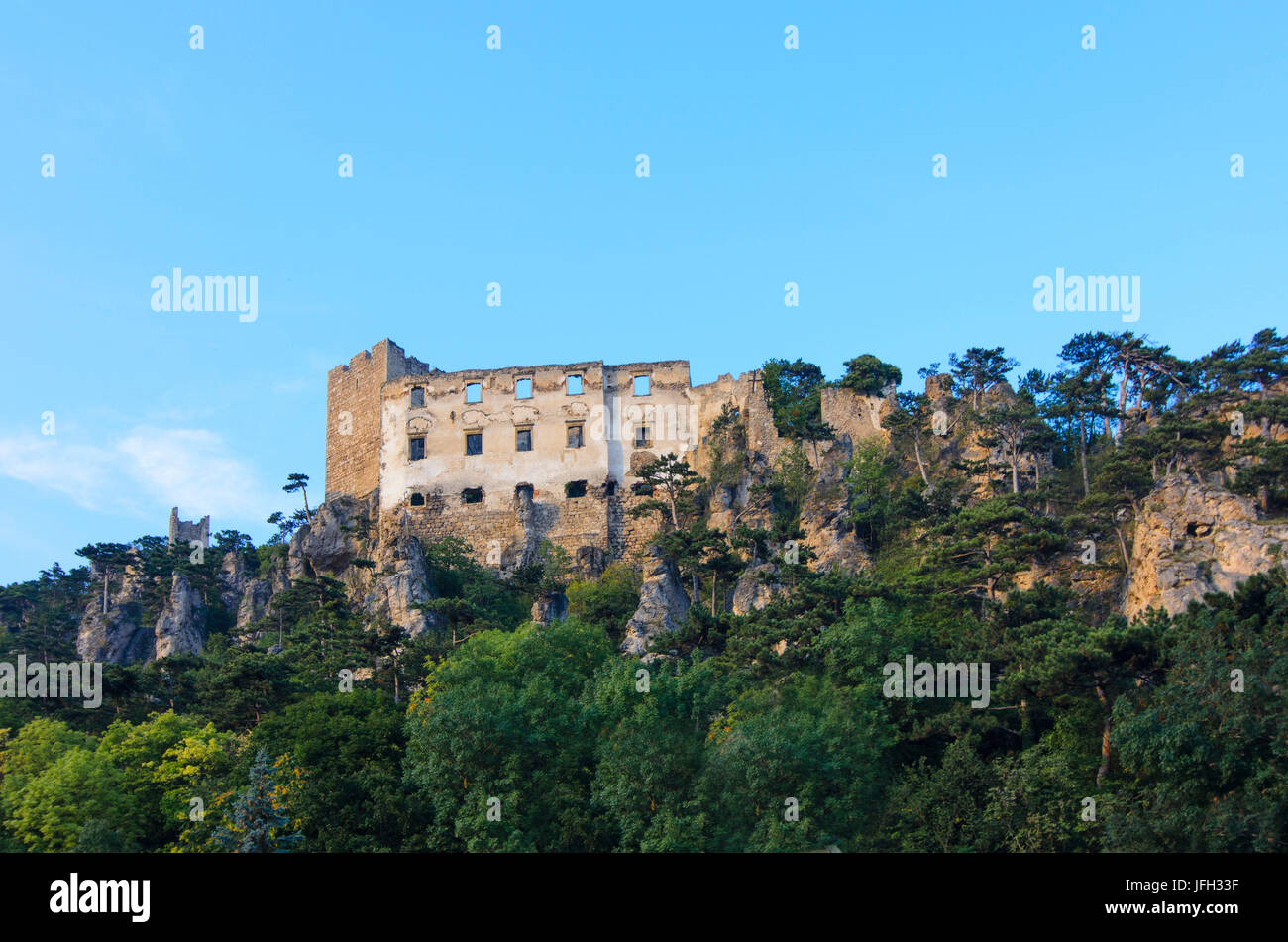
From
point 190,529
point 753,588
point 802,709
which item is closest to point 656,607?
point 753,588

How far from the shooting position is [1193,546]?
37.6 m

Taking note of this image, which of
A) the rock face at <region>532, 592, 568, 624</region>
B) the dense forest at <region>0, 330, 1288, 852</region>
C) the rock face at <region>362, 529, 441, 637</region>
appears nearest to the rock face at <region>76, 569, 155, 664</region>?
the rock face at <region>362, 529, 441, 637</region>

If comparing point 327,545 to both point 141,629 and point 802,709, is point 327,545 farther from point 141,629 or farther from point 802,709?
point 802,709

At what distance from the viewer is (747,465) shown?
177 ft

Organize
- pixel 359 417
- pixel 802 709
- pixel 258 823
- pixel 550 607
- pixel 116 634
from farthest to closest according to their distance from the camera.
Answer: pixel 359 417 → pixel 116 634 → pixel 550 607 → pixel 802 709 → pixel 258 823

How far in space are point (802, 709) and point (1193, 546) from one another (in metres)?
11.8

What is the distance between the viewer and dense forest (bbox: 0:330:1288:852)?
99.0 ft

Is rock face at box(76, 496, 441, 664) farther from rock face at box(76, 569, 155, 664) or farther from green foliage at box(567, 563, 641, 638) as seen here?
green foliage at box(567, 563, 641, 638)

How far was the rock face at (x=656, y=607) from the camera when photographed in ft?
144

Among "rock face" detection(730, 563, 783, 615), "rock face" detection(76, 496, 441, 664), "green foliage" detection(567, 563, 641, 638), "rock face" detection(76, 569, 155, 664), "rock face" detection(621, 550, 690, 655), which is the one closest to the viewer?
"rock face" detection(730, 563, 783, 615)

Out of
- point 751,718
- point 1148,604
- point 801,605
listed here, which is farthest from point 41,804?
point 1148,604

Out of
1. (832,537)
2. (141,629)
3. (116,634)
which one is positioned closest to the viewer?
(832,537)

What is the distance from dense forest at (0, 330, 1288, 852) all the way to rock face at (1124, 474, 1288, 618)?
89 centimetres

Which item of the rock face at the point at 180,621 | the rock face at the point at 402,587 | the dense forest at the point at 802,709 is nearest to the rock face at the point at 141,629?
the rock face at the point at 180,621
